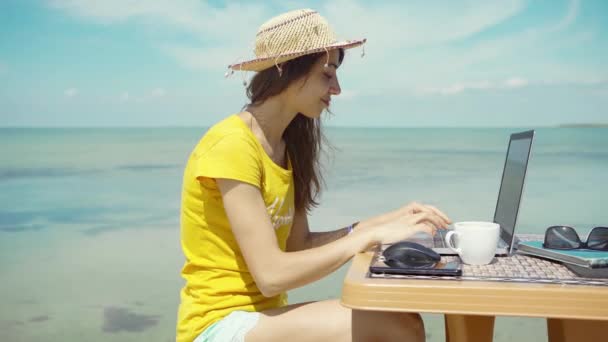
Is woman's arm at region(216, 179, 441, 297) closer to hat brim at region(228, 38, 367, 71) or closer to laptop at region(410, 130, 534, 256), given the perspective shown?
laptop at region(410, 130, 534, 256)

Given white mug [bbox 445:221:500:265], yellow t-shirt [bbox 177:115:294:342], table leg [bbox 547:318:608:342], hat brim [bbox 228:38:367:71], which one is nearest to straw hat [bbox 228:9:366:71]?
hat brim [bbox 228:38:367:71]

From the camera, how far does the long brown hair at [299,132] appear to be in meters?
1.78

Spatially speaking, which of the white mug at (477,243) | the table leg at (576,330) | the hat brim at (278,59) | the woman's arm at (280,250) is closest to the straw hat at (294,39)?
the hat brim at (278,59)

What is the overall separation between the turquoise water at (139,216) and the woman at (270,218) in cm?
55

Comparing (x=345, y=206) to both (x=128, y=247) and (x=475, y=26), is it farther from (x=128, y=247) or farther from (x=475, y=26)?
(x=475, y=26)

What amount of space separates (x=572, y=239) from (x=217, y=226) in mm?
765

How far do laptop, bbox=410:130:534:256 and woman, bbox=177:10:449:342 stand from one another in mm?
73

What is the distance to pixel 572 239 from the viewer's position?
1532mm

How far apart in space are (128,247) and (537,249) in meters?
4.52

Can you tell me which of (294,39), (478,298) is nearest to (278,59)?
(294,39)

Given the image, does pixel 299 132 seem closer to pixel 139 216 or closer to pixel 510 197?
pixel 510 197

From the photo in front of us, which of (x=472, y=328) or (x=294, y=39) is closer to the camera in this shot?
(x=472, y=328)

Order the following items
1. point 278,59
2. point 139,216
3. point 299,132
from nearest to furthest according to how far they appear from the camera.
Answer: point 278,59 → point 299,132 → point 139,216

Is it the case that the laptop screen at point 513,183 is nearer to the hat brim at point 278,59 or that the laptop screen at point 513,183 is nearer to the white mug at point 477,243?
the white mug at point 477,243
